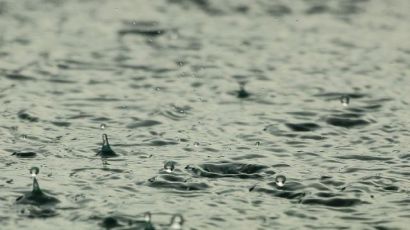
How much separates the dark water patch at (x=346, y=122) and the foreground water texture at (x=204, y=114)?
3cm

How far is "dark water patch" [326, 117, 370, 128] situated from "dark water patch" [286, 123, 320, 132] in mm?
188

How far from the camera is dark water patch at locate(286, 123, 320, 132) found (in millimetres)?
8516

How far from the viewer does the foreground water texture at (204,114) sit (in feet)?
21.6

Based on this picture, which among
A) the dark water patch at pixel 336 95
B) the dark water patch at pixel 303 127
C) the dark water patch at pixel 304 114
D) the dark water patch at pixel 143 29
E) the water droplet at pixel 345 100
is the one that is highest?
the dark water patch at pixel 143 29

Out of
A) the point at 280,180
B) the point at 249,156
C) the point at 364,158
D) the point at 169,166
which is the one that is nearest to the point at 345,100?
the point at 364,158

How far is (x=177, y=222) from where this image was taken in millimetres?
6191

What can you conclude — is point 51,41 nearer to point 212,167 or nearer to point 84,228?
point 212,167

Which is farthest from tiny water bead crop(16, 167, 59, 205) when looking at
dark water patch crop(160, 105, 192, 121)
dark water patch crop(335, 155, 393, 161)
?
dark water patch crop(335, 155, 393, 161)

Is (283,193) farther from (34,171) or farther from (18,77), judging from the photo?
(18,77)

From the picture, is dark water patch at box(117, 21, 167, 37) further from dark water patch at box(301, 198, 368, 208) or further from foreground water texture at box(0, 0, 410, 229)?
dark water patch at box(301, 198, 368, 208)

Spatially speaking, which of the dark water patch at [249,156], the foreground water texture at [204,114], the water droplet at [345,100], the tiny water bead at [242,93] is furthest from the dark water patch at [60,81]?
the dark water patch at [249,156]

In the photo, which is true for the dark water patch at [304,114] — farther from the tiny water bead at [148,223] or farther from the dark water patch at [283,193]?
the tiny water bead at [148,223]

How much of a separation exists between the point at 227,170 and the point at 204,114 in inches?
66.7

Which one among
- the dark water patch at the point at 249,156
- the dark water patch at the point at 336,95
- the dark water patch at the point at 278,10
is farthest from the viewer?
the dark water patch at the point at 278,10
